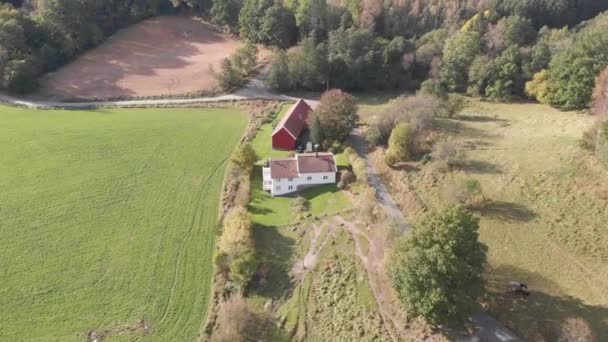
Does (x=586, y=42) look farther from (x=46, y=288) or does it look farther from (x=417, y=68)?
(x=46, y=288)

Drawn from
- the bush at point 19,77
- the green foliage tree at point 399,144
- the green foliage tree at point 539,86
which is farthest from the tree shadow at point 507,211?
the bush at point 19,77

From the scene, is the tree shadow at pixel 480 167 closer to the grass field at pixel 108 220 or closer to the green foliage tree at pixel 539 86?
the green foliage tree at pixel 539 86

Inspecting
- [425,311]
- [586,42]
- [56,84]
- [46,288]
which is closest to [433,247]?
[425,311]

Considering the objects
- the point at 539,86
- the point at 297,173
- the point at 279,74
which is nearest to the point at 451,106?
the point at 539,86

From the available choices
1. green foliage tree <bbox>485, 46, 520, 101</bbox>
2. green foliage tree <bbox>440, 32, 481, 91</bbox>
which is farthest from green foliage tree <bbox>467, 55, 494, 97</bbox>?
green foliage tree <bbox>440, 32, 481, 91</bbox>

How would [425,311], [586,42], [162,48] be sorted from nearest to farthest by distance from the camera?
[425,311], [586,42], [162,48]

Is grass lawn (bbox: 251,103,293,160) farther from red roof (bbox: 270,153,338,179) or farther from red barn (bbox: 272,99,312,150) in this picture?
red roof (bbox: 270,153,338,179)

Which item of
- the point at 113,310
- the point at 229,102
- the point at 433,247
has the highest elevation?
the point at 229,102
